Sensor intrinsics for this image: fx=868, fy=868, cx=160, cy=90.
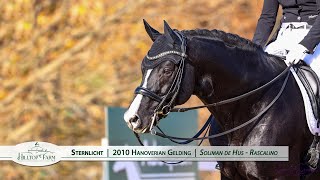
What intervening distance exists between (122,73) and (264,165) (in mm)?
8065

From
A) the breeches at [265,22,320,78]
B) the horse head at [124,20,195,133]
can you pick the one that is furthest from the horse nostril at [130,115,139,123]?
the breeches at [265,22,320,78]

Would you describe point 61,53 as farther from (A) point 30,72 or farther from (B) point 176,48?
(B) point 176,48

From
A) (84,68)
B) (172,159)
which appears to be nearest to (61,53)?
(84,68)

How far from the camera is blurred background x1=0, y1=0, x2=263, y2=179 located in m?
12.6

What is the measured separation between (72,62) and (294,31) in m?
7.24

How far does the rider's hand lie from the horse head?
0.88m

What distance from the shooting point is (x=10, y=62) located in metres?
12.5

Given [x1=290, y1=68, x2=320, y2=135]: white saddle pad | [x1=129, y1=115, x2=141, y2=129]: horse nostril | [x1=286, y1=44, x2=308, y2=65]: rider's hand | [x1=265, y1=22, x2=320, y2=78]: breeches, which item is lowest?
[x1=129, y1=115, x2=141, y2=129]: horse nostril

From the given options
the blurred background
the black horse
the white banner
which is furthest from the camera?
the blurred background

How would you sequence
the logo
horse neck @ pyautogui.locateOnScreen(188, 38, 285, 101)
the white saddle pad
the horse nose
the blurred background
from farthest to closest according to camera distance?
the blurred background < the logo < the white saddle pad < horse neck @ pyautogui.locateOnScreen(188, 38, 285, 101) < the horse nose

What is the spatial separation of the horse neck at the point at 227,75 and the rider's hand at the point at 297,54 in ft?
0.54

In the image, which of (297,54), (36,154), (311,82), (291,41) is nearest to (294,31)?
(291,41)

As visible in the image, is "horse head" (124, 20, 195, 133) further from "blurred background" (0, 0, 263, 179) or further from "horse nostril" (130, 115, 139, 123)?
→ "blurred background" (0, 0, 263, 179)

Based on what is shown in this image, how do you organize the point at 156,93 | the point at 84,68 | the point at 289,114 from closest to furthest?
1. the point at 156,93
2. the point at 289,114
3. the point at 84,68
